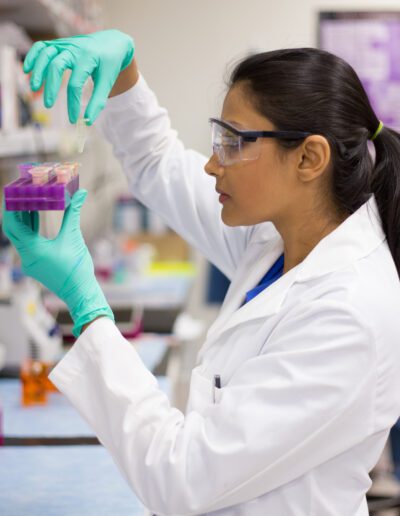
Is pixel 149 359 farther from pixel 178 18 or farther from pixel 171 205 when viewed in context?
pixel 178 18

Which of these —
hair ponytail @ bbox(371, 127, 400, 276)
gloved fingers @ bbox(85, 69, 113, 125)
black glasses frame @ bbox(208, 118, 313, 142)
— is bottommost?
hair ponytail @ bbox(371, 127, 400, 276)

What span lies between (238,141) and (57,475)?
0.84 meters

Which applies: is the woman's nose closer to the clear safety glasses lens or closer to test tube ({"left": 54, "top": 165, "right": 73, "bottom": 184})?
the clear safety glasses lens

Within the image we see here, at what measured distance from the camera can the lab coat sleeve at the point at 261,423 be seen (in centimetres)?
112

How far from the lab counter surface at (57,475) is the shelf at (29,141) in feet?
2.73

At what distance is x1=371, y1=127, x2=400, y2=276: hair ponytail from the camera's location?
4.53ft

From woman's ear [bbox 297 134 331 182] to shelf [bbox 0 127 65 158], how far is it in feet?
4.04

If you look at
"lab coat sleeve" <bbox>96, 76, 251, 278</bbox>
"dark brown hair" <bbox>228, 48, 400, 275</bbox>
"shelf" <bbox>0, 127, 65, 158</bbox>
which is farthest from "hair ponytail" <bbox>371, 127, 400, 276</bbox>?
"shelf" <bbox>0, 127, 65, 158</bbox>

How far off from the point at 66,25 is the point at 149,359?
1658 mm

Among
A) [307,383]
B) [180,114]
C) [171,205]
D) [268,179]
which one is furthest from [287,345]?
[180,114]

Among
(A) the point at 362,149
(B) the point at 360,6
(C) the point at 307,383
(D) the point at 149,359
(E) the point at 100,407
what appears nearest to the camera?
(C) the point at 307,383

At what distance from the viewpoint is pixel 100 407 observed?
4.06 feet

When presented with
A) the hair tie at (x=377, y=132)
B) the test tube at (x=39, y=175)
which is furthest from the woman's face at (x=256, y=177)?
the test tube at (x=39, y=175)

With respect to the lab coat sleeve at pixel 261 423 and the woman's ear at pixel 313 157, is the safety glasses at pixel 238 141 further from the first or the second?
the lab coat sleeve at pixel 261 423
